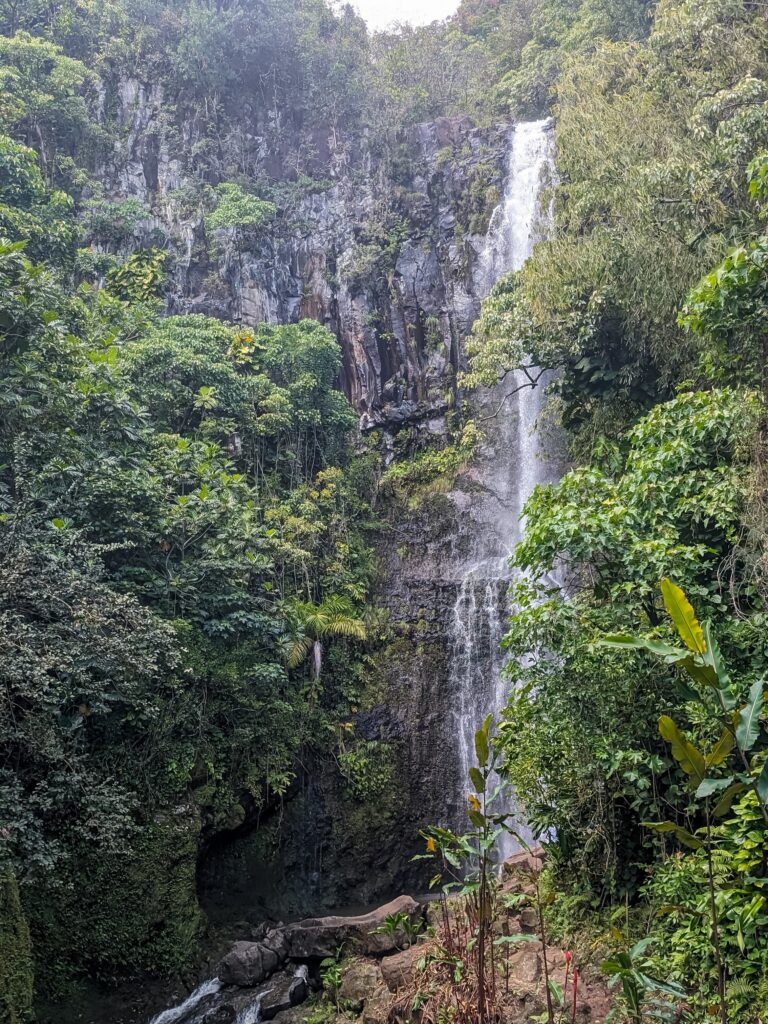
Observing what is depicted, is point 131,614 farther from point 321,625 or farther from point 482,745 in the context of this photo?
point 482,745

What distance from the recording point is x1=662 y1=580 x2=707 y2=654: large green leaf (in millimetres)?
2424

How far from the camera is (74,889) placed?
791 cm

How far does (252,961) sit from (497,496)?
31.1ft

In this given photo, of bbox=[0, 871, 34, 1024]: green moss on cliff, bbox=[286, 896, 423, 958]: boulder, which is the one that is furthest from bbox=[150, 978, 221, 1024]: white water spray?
bbox=[0, 871, 34, 1024]: green moss on cliff

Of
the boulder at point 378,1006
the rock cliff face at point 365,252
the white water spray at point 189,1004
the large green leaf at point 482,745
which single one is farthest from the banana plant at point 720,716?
the rock cliff face at point 365,252

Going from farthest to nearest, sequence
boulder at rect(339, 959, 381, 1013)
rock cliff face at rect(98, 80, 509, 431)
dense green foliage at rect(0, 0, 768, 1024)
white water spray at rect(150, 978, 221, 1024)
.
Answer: rock cliff face at rect(98, 80, 509, 431) < white water spray at rect(150, 978, 221, 1024) < boulder at rect(339, 959, 381, 1013) < dense green foliage at rect(0, 0, 768, 1024)

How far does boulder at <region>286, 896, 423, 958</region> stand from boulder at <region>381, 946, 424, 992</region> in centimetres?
27

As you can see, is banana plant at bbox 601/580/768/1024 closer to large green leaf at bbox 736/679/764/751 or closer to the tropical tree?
large green leaf at bbox 736/679/764/751

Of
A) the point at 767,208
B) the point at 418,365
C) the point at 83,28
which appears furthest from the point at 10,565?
the point at 83,28

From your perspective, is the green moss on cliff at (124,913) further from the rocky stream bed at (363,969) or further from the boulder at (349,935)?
the boulder at (349,935)

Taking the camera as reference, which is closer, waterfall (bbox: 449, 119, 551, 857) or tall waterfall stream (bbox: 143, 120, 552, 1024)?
tall waterfall stream (bbox: 143, 120, 552, 1024)

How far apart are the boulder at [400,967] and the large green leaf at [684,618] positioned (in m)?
4.75

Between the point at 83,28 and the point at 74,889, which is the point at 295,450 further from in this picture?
the point at 83,28

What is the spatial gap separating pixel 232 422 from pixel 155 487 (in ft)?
12.4
